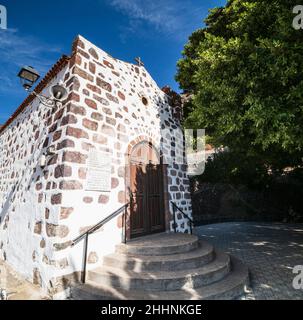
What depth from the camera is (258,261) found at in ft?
17.7

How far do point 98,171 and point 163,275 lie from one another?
238cm

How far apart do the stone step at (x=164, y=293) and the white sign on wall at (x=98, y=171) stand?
177 centimetres

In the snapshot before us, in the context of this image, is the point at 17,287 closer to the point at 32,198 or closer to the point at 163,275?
the point at 32,198

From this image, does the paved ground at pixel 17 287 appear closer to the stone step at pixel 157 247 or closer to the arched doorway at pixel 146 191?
the stone step at pixel 157 247

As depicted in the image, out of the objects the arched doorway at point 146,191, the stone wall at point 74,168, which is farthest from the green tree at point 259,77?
the stone wall at point 74,168

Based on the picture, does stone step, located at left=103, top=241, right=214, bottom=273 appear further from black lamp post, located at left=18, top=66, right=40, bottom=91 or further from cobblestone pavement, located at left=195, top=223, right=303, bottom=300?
black lamp post, located at left=18, top=66, right=40, bottom=91

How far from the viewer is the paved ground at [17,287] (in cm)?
353

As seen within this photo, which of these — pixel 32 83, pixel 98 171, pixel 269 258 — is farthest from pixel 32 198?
pixel 269 258

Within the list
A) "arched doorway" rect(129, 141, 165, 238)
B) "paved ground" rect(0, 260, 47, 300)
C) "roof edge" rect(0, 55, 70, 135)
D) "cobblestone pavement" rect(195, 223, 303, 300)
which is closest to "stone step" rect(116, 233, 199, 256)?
"arched doorway" rect(129, 141, 165, 238)

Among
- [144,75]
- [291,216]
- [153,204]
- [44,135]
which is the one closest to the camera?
[44,135]

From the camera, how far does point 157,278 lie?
3486mm

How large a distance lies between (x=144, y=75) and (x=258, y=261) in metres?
6.46
